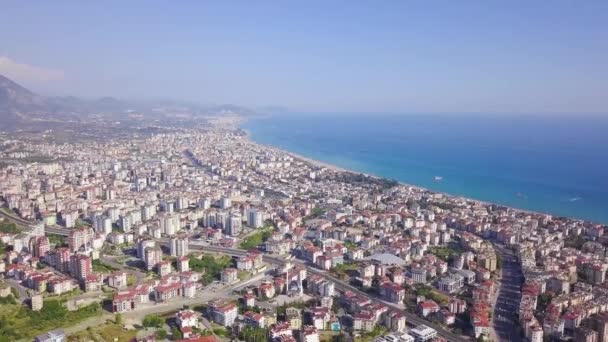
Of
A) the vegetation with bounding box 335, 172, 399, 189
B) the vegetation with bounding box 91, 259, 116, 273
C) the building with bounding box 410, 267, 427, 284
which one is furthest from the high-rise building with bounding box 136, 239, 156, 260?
the vegetation with bounding box 335, 172, 399, 189

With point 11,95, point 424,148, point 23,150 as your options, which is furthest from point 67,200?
point 11,95

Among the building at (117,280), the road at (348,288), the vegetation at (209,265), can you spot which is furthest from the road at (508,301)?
the building at (117,280)

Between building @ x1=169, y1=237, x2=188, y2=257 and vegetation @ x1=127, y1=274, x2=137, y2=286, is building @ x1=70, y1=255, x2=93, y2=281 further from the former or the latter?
building @ x1=169, y1=237, x2=188, y2=257

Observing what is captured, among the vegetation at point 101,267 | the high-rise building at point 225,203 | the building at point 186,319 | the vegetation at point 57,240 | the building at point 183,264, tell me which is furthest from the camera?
the high-rise building at point 225,203

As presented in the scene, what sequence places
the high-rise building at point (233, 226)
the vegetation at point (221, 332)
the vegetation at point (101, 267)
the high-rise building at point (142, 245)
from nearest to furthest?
the vegetation at point (221, 332)
the vegetation at point (101, 267)
the high-rise building at point (142, 245)
the high-rise building at point (233, 226)

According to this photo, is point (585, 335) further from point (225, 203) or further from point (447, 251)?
point (225, 203)

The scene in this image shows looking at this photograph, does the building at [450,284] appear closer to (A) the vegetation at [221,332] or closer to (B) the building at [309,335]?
(B) the building at [309,335]

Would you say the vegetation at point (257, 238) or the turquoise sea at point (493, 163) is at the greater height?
the turquoise sea at point (493, 163)

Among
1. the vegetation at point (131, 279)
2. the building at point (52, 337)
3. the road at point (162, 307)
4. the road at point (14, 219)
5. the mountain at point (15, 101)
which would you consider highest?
the mountain at point (15, 101)
